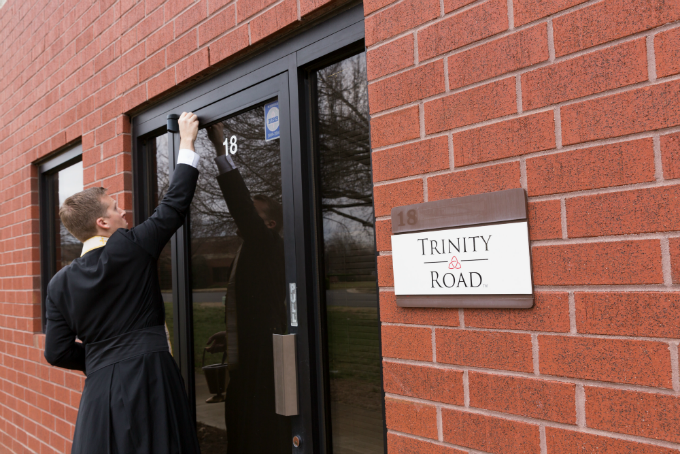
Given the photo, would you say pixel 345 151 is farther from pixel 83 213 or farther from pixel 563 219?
pixel 83 213

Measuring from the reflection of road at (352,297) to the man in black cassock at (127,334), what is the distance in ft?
2.50

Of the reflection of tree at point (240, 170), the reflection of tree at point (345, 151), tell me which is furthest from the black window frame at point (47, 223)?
the reflection of tree at point (345, 151)

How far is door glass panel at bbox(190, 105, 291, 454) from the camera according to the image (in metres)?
2.52

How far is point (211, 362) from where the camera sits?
2.87 m

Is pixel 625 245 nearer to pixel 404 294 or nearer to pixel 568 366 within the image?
pixel 568 366

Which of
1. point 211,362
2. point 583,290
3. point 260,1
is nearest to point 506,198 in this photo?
point 583,290

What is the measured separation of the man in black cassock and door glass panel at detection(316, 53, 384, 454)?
2.17ft

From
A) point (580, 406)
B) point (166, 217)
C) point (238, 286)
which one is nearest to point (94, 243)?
point (166, 217)

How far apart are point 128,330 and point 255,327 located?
21.8 inches

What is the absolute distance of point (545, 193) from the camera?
4.73ft

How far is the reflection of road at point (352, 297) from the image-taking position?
211cm

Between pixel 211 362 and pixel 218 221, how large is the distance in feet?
2.38

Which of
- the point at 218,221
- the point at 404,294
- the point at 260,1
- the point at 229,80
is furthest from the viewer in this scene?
the point at 218,221

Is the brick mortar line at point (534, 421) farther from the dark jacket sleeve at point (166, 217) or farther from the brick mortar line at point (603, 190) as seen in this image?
the dark jacket sleeve at point (166, 217)
